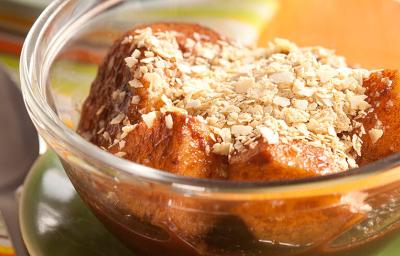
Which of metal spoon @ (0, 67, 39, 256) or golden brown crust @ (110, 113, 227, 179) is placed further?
metal spoon @ (0, 67, 39, 256)

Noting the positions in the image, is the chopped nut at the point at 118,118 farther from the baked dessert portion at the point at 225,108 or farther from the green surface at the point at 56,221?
the green surface at the point at 56,221

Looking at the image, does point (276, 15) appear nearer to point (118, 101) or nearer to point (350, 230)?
point (118, 101)

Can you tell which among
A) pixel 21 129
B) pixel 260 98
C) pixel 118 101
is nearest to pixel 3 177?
pixel 21 129

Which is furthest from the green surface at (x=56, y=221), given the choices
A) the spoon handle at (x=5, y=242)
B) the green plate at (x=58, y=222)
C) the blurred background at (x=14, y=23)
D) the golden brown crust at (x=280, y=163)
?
the blurred background at (x=14, y=23)

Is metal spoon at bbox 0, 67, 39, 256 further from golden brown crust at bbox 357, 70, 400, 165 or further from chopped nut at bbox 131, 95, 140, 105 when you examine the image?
golden brown crust at bbox 357, 70, 400, 165

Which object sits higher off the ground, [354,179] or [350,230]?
[354,179]

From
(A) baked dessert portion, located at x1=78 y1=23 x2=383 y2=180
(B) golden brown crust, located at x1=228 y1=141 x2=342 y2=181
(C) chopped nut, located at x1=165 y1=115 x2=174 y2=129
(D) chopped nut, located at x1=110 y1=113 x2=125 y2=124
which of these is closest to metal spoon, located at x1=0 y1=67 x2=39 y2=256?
(A) baked dessert portion, located at x1=78 y1=23 x2=383 y2=180
